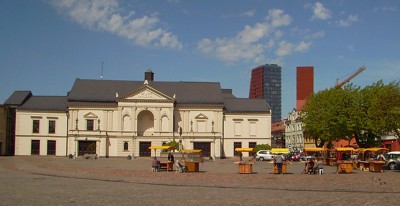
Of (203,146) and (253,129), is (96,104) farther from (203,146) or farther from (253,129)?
(253,129)

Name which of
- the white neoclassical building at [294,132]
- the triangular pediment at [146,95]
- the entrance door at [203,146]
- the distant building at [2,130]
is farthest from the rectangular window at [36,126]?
the white neoclassical building at [294,132]

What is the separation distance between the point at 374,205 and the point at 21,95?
278ft

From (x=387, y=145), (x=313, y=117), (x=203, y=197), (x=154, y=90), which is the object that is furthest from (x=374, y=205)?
(x=154, y=90)

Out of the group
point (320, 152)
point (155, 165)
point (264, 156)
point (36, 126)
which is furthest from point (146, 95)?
point (155, 165)

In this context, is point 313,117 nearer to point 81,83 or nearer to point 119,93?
point 119,93

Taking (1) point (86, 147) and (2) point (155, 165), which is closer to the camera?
(2) point (155, 165)

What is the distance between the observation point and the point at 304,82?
499 ft

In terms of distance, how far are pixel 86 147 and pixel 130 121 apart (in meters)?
8.48

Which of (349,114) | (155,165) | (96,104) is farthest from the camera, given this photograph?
(96,104)

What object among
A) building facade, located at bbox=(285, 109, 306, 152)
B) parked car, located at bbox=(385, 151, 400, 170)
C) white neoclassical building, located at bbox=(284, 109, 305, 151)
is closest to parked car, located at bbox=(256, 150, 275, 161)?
parked car, located at bbox=(385, 151, 400, 170)

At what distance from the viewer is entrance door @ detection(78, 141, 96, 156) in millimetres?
83750

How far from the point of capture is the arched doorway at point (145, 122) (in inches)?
3452

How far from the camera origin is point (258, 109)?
3605 inches

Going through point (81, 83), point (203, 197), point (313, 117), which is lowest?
point (203, 197)
